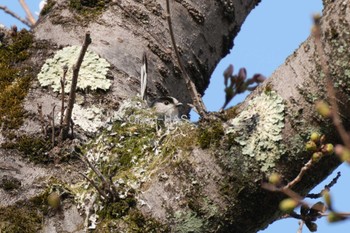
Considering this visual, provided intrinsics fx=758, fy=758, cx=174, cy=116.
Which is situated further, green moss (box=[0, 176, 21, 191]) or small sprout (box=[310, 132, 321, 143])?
green moss (box=[0, 176, 21, 191])

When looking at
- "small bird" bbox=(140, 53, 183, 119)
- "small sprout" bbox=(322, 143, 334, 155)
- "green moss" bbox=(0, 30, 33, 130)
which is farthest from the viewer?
"small bird" bbox=(140, 53, 183, 119)

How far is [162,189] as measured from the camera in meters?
2.06

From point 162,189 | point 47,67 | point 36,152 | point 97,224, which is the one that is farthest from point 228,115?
point 47,67

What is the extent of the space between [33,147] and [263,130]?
73 centimetres

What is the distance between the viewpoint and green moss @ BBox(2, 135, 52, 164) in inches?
89.9

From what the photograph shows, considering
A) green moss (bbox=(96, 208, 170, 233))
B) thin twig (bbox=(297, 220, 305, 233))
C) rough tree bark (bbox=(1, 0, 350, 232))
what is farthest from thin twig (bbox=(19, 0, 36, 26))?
thin twig (bbox=(297, 220, 305, 233))

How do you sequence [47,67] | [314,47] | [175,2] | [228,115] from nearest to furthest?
[314,47] → [228,115] → [47,67] → [175,2]

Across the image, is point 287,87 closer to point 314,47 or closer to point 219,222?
point 314,47

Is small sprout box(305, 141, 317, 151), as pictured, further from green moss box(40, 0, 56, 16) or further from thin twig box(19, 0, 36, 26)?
thin twig box(19, 0, 36, 26)

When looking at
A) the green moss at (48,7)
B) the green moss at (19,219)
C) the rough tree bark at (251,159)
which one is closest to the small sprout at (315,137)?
the rough tree bark at (251,159)

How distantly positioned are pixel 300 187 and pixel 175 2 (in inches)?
45.5

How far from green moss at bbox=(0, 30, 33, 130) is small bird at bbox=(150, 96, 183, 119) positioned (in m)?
0.48

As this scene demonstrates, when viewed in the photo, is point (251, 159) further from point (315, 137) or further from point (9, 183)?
point (9, 183)

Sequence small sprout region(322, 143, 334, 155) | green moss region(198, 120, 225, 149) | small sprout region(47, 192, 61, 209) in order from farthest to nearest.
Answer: green moss region(198, 120, 225, 149) → small sprout region(47, 192, 61, 209) → small sprout region(322, 143, 334, 155)
